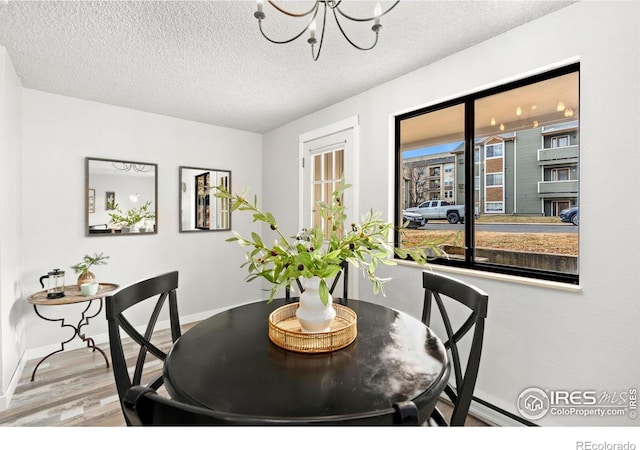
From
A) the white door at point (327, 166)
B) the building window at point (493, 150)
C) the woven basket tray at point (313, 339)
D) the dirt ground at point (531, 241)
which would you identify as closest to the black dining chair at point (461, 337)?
the dirt ground at point (531, 241)

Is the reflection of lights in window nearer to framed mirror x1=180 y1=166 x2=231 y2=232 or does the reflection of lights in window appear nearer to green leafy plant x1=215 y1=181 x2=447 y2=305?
framed mirror x1=180 y1=166 x2=231 y2=232

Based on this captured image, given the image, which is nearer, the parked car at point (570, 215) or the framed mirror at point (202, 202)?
the parked car at point (570, 215)

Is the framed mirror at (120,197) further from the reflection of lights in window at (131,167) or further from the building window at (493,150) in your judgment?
the building window at (493,150)

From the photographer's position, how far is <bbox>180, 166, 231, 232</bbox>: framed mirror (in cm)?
367

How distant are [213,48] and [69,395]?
2.68m

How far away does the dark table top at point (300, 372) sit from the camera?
85 centimetres

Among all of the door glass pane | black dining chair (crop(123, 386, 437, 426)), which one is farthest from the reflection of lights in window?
black dining chair (crop(123, 386, 437, 426))

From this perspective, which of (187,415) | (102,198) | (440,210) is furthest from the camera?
(102,198)

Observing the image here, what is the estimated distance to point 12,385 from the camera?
2285mm

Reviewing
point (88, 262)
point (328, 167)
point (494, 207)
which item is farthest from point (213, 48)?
point (88, 262)

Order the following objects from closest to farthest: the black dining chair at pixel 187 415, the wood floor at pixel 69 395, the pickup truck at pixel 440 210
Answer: the black dining chair at pixel 187 415
the wood floor at pixel 69 395
the pickup truck at pixel 440 210

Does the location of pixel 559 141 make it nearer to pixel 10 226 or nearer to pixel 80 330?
pixel 10 226

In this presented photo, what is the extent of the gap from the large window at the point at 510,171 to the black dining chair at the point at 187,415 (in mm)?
1302

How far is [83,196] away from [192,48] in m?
1.96
